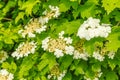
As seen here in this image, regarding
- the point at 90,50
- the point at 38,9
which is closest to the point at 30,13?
the point at 38,9

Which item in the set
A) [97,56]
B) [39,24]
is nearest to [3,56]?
[39,24]

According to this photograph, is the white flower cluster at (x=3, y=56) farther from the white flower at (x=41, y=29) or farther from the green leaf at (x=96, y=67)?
the green leaf at (x=96, y=67)

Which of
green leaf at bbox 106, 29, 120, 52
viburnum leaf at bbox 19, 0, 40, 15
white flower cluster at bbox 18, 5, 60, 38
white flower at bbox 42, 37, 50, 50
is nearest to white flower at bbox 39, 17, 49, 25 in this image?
white flower cluster at bbox 18, 5, 60, 38

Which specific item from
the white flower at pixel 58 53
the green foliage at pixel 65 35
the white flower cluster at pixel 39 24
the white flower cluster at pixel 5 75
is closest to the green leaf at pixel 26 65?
the green foliage at pixel 65 35

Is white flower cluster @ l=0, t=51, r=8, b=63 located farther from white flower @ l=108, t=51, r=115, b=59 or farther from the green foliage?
white flower @ l=108, t=51, r=115, b=59

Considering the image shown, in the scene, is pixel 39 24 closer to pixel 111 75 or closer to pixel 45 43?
pixel 45 43
